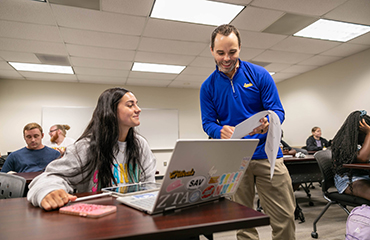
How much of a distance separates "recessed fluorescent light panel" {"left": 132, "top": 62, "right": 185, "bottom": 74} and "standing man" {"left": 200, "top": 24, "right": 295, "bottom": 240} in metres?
4.07

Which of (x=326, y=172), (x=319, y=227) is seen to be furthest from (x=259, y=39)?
(x=319, y=227)

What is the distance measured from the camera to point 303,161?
296 centimetres

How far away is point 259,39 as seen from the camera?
4129 millimetres

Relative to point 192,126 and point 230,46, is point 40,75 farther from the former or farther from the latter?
point 230,46

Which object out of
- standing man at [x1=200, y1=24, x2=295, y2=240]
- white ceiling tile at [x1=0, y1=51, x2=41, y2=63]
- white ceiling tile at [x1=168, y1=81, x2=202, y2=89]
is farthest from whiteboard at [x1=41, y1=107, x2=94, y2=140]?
standing man at [x1=200, y1=24, x2=295, y2=240]

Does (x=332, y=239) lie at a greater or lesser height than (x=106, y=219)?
lesser

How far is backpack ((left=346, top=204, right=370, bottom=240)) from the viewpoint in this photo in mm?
1616

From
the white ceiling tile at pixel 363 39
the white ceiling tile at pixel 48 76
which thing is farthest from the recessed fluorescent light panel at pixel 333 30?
the white ceiling tile at pixel 48 76

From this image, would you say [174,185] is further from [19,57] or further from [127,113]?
[19,57]

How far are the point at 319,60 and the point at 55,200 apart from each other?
19.3 feet

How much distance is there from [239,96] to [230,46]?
275mm

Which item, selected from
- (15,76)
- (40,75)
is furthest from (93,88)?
(15,76)

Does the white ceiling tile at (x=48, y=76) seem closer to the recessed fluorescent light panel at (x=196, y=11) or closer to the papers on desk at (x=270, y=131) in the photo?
the recessed fluorescent light panel at (x=196, y=11)

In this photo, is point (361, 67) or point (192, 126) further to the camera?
point (192, 126)
